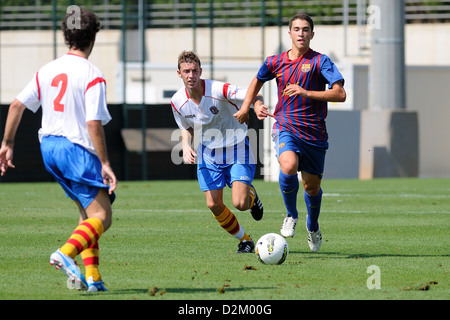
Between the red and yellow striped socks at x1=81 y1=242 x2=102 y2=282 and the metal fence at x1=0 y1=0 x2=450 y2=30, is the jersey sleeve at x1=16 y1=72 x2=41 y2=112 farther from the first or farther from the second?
the metal fence at x1=0 y1=0 x2=450 y2=30

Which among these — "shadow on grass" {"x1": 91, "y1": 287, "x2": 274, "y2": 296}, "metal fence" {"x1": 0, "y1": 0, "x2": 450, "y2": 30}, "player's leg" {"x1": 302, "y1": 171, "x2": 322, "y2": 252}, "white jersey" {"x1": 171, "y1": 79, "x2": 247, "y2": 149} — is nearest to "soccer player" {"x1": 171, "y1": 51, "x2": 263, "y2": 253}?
"white jersey" {"x1": 171, "y1": 79, "x2": 247, "y2": 149}

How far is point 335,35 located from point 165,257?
2223 centimetres

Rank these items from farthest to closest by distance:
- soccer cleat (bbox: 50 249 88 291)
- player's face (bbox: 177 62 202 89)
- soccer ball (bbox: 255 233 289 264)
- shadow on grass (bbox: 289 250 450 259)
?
shadow on grass (bbox: 289 250 450 259) → player's face (bbox: 177 62 202 89) → soccer ball (bbox: 255 233 289 264) → soccer cleat (bbox: 50 249 88 291)

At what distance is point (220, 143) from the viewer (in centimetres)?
868

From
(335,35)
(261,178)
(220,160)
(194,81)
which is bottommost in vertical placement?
(261,178)

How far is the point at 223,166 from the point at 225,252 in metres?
0.88

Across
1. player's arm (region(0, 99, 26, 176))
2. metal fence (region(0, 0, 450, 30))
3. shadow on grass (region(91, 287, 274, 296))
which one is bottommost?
shadow on grass (region(91, 287, 274, 296))

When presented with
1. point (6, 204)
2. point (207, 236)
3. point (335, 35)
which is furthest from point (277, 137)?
point (335, 35)

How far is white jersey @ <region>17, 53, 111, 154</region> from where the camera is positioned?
577 cm

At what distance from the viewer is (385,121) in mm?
22141

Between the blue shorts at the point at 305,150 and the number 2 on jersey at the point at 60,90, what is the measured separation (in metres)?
3.13

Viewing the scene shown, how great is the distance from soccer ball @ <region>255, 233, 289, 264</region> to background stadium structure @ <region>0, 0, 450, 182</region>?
44.6 ft

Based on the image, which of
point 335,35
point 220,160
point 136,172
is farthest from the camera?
point 335,35

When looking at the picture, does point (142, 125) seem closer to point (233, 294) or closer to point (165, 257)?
point (165, 257)
